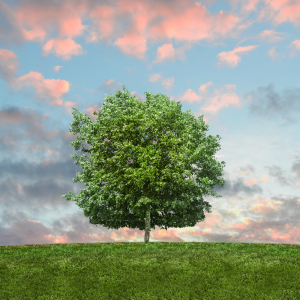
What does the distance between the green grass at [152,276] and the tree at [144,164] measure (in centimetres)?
968

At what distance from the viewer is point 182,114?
3322 cm

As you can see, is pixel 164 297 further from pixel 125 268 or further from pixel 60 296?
pixel 60 296

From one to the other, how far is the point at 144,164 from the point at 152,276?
39.4 ft

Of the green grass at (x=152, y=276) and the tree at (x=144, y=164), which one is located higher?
the tree at (x=144, y=164)

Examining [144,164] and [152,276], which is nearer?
[152,276]

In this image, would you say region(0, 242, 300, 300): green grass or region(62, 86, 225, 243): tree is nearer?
region(0, 242, 300, 300): green grass

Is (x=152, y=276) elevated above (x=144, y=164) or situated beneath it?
situated beneath

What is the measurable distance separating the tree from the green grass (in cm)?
968

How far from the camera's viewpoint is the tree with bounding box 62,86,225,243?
27250mm

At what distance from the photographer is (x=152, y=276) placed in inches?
587

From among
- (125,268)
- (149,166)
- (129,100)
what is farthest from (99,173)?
(125,268)

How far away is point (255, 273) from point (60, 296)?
9153 mm

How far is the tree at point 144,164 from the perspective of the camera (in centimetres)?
2725

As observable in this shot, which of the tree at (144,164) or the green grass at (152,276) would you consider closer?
the green grass at (152,276)
